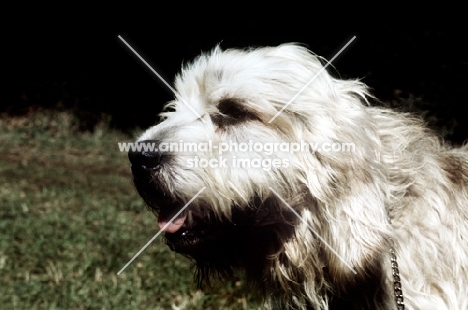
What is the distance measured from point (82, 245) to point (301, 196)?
350cm

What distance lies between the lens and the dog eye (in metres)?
3.08

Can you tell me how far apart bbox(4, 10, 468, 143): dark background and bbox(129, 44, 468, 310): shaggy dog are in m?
2.87

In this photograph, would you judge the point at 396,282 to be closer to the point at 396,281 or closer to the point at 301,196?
the point at 396,281

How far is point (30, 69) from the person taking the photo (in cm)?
1447

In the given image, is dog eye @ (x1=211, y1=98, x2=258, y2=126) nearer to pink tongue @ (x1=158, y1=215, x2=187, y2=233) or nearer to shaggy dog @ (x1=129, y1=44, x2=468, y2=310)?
shaggy dog @ (x1=129, y1=44, x2=468, y2=310)

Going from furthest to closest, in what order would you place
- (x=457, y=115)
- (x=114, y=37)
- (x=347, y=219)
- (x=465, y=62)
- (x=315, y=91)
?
1. (x=114, y=37)
2. (x=465, y=62)
3. (x=457, y=115)
4. (x=315, y=91)
5. (x=347, y=219)

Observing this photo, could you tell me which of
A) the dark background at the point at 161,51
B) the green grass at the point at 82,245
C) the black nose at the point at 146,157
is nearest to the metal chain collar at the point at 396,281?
the black nose at the point at 146,157

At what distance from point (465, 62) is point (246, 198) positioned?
158 inches

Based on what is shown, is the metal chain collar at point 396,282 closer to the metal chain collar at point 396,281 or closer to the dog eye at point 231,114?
the metal chain collar at point 396,281

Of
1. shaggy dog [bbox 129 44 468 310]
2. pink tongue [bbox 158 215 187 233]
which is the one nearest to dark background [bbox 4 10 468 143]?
shaggy dog [bbox 129 44 468 310]

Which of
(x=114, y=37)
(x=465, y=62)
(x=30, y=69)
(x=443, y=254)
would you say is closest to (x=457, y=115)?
(x=465, y=62)

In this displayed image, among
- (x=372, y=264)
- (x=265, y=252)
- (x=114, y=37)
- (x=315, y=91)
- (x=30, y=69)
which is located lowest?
(x=30, y=69)

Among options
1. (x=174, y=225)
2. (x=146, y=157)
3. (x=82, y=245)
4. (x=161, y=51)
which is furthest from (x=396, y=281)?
(x=161, y=51)

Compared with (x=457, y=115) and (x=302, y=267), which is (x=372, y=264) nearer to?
(x=302, y=267)
